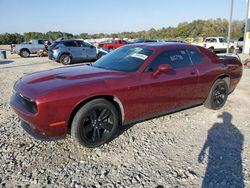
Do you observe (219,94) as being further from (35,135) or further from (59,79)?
(35,135)

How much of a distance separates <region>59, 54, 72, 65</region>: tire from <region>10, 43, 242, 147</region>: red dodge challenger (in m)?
10.7

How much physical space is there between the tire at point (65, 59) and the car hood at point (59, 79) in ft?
36.6

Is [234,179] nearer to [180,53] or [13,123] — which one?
[180,53]

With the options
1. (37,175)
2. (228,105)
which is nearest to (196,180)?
(37,175)

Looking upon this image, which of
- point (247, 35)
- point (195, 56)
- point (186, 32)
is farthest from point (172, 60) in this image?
point (186, 32)

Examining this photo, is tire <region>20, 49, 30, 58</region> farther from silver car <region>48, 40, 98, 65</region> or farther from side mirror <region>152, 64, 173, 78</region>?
side mirror <region>152, 64, 173, 78</region>

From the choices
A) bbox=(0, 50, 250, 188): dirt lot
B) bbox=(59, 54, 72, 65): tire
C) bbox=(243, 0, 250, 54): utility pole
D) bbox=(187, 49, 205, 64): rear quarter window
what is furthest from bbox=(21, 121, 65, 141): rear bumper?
bbox=(243, 0, 250, 54): utility pole

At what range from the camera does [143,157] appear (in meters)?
3.67

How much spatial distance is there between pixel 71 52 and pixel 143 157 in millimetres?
12784

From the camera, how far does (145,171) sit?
10.9ft

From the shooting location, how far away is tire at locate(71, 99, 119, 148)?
363 cm

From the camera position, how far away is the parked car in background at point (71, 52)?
591 inches

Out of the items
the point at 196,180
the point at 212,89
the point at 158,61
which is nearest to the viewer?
the point at 196,180

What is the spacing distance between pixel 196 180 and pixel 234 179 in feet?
1.56
